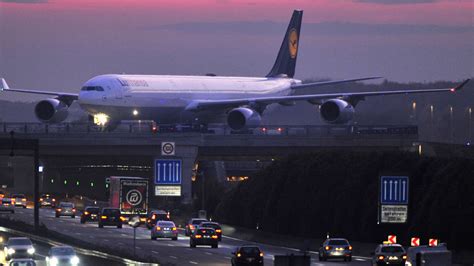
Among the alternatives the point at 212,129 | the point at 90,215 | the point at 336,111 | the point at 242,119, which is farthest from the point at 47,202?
the point at 336,111

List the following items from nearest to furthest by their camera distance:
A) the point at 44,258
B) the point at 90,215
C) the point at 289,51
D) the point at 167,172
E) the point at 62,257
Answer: the point at 62,257 < the point at 44,258 < the point at 167,172 < the point at 90,215 < the point at 289,51

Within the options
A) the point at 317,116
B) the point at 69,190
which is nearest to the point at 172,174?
the point at 69,190

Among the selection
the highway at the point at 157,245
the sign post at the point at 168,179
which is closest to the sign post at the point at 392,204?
the highway at the point at 157,245

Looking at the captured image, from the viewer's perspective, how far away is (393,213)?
176ft

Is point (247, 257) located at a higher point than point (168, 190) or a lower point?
lower

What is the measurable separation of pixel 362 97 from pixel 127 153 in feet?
73.8

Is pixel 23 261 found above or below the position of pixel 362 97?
below

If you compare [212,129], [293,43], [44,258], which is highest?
[293,43]

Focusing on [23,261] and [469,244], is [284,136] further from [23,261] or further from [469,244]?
[23,261]

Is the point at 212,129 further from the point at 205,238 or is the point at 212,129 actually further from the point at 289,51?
the point at 205,238

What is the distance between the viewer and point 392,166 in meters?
80.5

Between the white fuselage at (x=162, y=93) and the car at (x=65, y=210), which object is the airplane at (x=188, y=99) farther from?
the car at (x=65, y=210)

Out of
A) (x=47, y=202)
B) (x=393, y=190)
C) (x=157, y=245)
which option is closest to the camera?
(x=393, y=190)

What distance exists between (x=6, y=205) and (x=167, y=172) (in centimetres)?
4703
